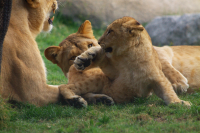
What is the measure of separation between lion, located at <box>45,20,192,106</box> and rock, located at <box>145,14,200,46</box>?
5.49m

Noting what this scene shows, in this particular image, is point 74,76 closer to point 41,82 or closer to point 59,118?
point 41,82

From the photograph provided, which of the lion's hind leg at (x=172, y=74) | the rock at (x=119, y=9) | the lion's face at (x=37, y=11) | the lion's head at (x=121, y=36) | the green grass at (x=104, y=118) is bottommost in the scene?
the green grass at (x=104, y=118)

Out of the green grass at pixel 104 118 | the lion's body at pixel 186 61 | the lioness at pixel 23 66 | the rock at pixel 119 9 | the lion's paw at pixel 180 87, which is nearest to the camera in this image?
the green grass at pixel 104 118

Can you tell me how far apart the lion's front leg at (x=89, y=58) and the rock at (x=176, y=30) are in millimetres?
6452

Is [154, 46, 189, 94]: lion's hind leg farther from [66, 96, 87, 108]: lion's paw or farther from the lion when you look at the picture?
[66, 96, 87, 108]: lion's paw

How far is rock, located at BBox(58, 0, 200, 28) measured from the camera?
12.0m

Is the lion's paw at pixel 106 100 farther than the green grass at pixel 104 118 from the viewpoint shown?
Yes

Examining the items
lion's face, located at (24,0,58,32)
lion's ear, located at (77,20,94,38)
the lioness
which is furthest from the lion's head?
lion's ear, located at (77,20,94,38)

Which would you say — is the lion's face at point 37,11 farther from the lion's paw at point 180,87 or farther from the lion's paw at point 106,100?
the lion's paw at point 180,87

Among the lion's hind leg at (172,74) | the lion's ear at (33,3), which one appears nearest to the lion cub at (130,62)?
the lion's hind leg at (172,74)

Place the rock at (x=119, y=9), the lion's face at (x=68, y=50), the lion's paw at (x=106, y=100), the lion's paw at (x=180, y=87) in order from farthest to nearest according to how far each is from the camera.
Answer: the rock at (x=119, y=9) → the lion's face at (x=68, y=50) → the lion's paw at (x=180, y=87) → the lion's paw at (x=106, y=100)

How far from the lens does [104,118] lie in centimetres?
329

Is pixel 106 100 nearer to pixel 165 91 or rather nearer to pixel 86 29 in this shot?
pixel 165 91

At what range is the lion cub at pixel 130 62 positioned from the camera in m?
3.90
